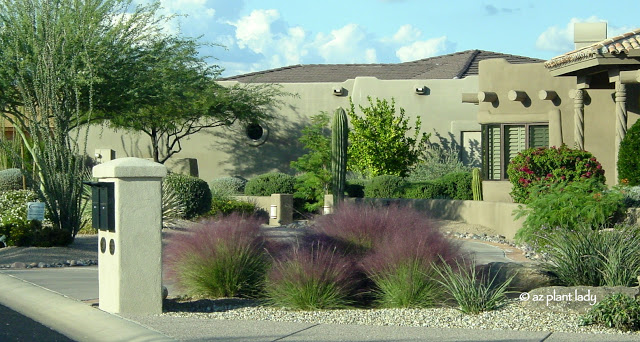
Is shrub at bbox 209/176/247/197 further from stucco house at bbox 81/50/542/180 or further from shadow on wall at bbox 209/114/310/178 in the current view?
shadow on wall at bbox 209/114/310/178

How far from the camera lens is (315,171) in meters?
29.5

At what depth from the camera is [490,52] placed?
4278cm

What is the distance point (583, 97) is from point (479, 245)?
247 inches

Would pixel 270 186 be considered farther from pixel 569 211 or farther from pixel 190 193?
pixel 569 211

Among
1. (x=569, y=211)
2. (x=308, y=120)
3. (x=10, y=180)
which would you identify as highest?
(x=308, y=120)

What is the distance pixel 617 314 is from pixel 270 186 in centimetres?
2112

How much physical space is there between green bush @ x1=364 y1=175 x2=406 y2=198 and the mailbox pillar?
17284mm

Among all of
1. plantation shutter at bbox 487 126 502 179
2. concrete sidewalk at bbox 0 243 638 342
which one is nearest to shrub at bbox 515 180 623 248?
concrete sidewalk at bbox 0 243 638 342

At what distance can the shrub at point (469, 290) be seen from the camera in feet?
30.9

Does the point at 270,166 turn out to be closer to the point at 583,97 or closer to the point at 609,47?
the point at 583,97

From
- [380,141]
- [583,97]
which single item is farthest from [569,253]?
[380,141]

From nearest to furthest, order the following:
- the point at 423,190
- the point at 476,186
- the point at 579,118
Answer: the point at 579,118
the point at 476,186
the point at 423,190

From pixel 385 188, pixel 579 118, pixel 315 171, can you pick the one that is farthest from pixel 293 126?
pixel 579 118

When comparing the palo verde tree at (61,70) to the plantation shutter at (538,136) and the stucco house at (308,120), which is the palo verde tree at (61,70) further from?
the stucco house at (308,120)
